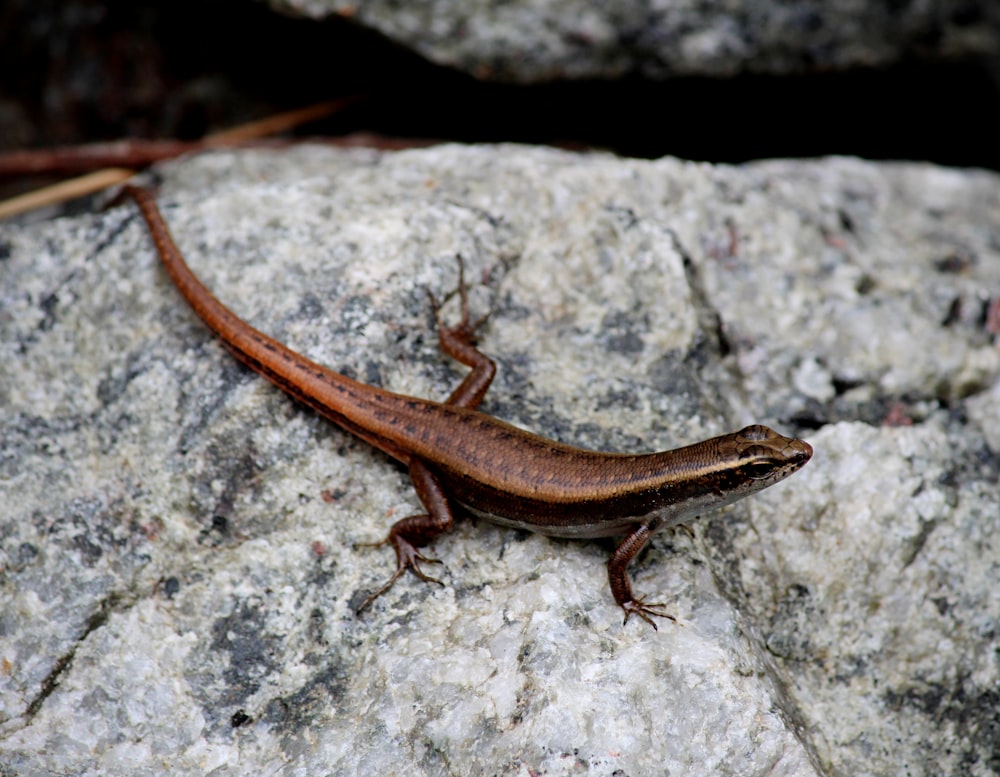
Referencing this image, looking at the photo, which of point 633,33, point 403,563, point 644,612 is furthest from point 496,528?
point 633,33

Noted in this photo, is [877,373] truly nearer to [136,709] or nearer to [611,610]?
[611,610]

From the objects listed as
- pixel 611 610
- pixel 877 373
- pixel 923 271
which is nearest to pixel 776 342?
pixel 877 373

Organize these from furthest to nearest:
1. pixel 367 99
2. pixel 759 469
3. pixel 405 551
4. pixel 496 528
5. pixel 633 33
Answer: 1. pixel 367 99
2. pixel 633 33
3. pixel 496 528
4. pixel 405 551
5. pixel 759 469

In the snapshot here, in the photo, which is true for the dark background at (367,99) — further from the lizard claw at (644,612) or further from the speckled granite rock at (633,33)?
the lizard claw at (644,612)

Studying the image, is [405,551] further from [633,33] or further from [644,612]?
[633,33]

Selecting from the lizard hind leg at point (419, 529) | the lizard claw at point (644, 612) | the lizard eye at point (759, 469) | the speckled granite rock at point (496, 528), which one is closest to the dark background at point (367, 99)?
the speckled granite rock at point (496, 528)

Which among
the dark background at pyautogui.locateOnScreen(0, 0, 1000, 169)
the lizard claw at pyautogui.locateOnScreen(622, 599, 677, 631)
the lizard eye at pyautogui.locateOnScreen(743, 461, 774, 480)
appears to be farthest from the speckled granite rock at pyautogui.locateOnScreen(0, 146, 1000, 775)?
the dark background at pyautogui.locateOnScreen(0, 0, 1000, 169)

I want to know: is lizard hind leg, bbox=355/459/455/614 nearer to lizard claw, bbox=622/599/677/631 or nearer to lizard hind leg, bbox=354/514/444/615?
lizard hind leg, bbox=354/514/444/615
